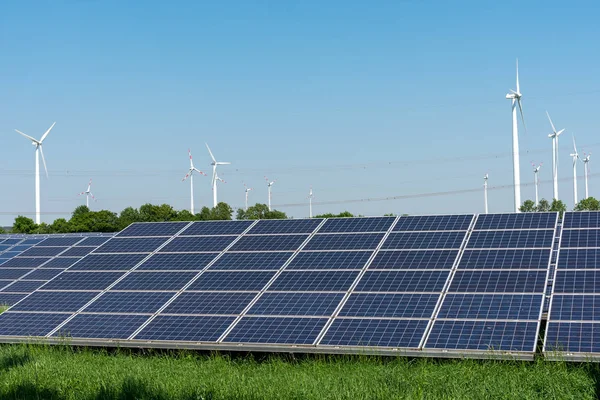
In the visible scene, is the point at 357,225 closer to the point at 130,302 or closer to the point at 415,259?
the point at 415,259

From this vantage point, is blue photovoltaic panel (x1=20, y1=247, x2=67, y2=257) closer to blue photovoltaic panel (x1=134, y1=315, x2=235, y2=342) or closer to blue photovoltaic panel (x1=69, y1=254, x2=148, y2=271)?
blue photovoltaic panel (x1=69, y1=254, x2=148, y2=271)

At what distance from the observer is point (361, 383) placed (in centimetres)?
1403

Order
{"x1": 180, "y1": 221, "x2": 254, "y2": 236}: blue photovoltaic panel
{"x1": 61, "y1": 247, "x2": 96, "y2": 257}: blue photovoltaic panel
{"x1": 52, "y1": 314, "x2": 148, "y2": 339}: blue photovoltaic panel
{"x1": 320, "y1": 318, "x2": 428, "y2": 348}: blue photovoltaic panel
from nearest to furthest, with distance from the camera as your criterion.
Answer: {"x1": 320, "y1": 318, "x2": 428, "y2": 348}: blue photovoltaic panel → {"x1": 52, "y1": 314, "x2": 148, "y2": 339}: blue photovoltaic panel → {"x1": 180, "y1": 221, "x2": 254, "y2": 236}: blue photovoltaic panel → {"x1": 61, "y1": 247, "x2": 96, "y2": 257}: blue photovoltaic panel

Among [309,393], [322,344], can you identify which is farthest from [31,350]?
[309,393]

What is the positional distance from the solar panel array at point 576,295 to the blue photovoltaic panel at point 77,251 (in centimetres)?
1957

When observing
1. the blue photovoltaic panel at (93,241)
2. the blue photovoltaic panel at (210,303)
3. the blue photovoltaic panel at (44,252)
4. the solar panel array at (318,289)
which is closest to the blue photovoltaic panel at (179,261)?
the solar panel array at (318,289)

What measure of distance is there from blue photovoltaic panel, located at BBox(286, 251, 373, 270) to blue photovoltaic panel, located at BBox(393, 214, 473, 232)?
1.91 meters

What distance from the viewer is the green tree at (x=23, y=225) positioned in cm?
9238

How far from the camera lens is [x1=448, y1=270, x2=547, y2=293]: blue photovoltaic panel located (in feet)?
59.4

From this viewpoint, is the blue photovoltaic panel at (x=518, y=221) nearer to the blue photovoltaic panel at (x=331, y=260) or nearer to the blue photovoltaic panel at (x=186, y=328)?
the blue photovoltaic panel at (x=331, y=260)

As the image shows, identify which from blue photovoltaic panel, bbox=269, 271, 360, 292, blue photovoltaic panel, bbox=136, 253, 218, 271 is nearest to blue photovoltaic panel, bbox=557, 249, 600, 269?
blue photovoltaic panel, bbox=269, 271, 360, 292

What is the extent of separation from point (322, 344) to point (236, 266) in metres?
5.67

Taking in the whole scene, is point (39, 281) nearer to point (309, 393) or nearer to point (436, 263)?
point (436, 263)

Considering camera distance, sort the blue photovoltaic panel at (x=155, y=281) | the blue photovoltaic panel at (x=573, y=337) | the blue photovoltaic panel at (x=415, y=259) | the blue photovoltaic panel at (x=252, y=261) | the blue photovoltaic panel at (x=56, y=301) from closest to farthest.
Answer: the blue photovoltaic panel at (x=573, y=337) → the blue photovoltaic panel at (x=415, y=259) → the blue photovoltaic panel at (x=56, y=301) → the blue photovoltaic panel at (x=155, y=281) → the blue photovoltaic panel at (x=252, y=261)
